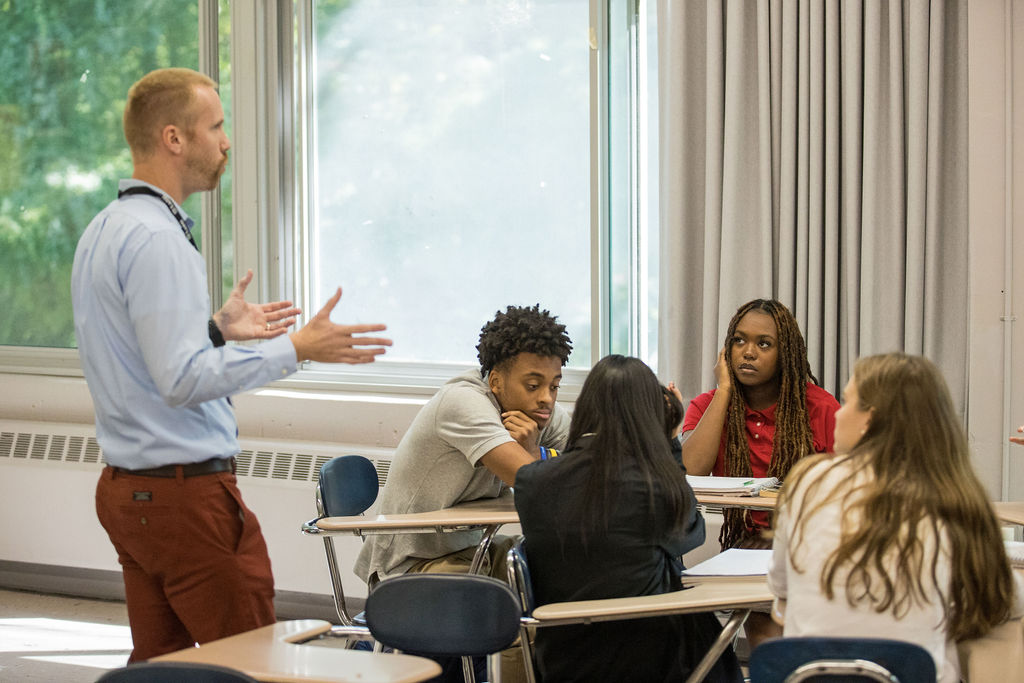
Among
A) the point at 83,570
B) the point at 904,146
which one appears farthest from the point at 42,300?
the point at 904,146

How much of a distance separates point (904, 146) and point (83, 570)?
3.91m

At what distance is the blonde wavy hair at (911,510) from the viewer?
1717 millimetres

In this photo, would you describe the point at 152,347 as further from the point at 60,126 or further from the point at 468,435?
the point at 60,126

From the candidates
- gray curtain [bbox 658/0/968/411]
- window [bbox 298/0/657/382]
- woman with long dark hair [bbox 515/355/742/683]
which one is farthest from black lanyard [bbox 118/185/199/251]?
window [bbox 298/0/657/382]

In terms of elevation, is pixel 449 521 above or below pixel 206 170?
below

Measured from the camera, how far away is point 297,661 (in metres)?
1.69

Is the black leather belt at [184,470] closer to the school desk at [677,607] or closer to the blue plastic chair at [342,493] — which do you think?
the school desk at [677,607]

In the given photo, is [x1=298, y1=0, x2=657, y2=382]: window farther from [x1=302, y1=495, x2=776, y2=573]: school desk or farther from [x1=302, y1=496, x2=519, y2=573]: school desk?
[x1=302, y1=496, x2=519, y2=573]: school desk

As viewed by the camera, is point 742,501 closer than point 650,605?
No

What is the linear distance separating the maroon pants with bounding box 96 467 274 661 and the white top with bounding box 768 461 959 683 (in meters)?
0.98

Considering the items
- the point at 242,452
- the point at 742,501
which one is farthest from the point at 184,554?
the point at 242,452

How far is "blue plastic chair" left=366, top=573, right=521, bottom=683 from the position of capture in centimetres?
204

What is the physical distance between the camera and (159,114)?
77.8 inches

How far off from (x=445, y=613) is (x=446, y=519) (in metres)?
0.61
